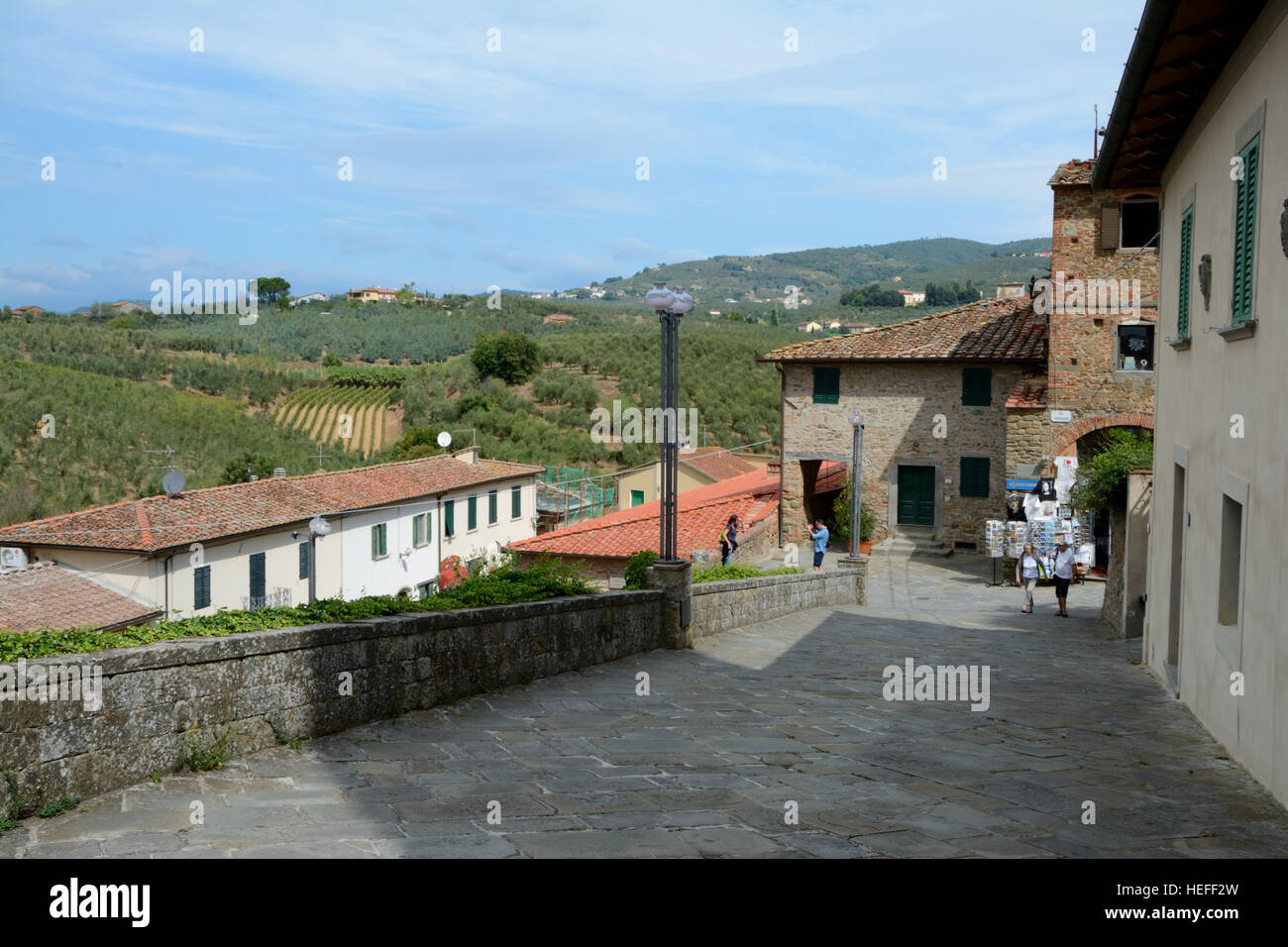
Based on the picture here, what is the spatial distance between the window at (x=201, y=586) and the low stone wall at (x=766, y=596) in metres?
13.3

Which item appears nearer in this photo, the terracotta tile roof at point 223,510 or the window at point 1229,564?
the window at point 1229,564

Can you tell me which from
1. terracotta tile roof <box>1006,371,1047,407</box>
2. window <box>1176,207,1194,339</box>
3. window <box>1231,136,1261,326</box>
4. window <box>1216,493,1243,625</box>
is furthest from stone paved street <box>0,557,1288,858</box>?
terracotta tile roof <box>1006,371,1047,407</box>

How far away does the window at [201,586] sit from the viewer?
23.1 m

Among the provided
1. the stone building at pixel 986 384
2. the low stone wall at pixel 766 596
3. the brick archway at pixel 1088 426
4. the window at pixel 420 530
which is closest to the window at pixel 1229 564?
the low stone wall at pixel 766 596

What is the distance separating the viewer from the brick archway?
76.0 ft

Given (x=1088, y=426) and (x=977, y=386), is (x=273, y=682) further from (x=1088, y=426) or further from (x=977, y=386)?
(x=977, y=386)

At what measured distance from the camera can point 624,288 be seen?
16112cm

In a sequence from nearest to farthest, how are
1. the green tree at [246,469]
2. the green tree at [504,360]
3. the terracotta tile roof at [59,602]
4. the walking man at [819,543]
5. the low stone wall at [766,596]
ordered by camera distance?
1. the low stone wall at [766,596]
2. the terracotta tile roof at [59,602]
3. the walking man at [819,543]
4. the green tree at [246,469]
5. the green tree at [504,360]

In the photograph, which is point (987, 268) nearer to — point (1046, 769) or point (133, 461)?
point (133, 461)

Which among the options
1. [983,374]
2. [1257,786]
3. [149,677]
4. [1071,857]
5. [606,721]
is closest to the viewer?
[1071,857]

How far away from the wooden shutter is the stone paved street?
50.7 ft

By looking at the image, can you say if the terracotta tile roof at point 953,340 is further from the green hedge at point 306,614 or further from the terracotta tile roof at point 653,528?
the green hedge at point 306,614

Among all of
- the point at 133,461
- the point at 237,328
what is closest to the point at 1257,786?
the point at 133,461
